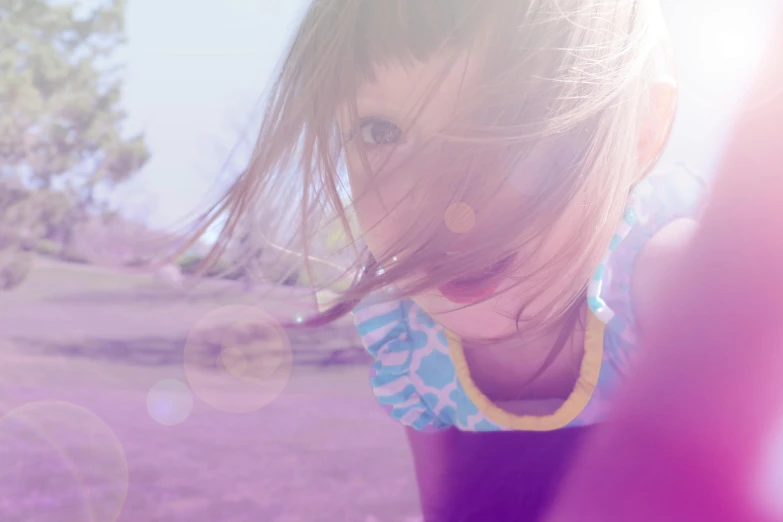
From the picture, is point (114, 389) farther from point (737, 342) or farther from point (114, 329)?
point (737, 342)

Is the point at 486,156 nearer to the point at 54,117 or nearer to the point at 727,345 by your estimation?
the point at 727,345

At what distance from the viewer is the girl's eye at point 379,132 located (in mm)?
518

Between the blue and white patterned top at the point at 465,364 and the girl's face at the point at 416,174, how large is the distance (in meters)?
0.09

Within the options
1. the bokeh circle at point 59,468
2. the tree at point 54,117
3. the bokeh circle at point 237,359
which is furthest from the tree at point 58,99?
the bokeh circle at point 59,468

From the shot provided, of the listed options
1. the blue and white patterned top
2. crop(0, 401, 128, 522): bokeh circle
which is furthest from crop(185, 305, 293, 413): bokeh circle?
the blue and white patterned top

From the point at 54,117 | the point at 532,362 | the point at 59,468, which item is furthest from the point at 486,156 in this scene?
the point at 54,117

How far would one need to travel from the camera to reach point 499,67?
1.54 feet

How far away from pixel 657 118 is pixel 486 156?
20 centimetres

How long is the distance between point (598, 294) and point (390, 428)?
1106 millimetres

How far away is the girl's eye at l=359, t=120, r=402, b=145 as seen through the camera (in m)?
0.52

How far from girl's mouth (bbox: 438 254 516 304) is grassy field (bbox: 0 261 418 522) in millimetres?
178

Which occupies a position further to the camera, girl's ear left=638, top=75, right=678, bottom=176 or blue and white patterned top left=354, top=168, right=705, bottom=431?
blue and white patterned top left=354, top=168, right=705, bottom=431

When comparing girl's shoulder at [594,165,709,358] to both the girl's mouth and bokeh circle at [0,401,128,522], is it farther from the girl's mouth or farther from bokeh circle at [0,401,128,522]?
bokeh circle at [0,401,128,522]

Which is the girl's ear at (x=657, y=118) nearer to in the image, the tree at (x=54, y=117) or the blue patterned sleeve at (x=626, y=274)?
the blue patterned sleeve at (x=626, y=274)
